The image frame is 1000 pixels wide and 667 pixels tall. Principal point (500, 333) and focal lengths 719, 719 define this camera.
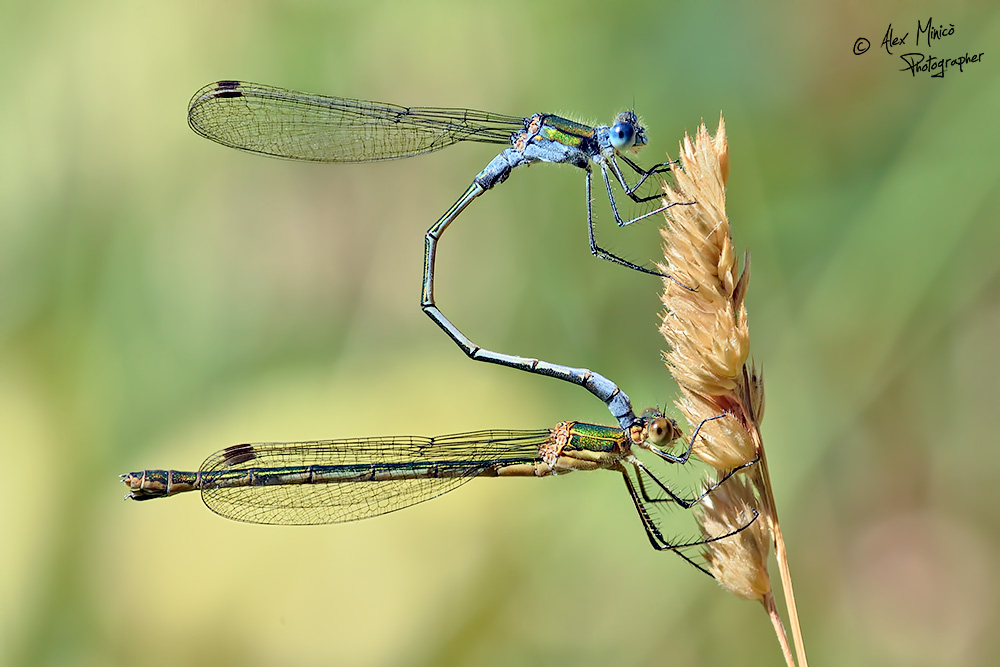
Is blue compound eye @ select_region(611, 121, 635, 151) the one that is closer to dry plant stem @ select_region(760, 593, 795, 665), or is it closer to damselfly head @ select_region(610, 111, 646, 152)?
damselfly head @ select_region(610, 111, 646, 152)

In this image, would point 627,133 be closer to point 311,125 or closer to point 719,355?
point 719,355

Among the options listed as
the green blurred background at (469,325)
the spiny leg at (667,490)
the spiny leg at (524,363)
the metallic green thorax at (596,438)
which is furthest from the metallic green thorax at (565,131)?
the spiny leg at (667,490)

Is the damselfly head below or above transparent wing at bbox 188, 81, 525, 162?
below

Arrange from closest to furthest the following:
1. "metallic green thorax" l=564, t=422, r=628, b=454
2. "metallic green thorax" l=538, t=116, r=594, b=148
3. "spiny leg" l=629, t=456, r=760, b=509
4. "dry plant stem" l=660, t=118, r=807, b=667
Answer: "dry plant stem" l=660, t=118, r=807, b=667 < "spiny leg" l=629, t=456, r=760, b=509 < "metallic green thorax" l=564, t=422, r=628, b=454 < "metallic green thorax" l=538, t=116, r=594, b=148

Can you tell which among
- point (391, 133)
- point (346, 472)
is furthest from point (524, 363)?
point (391, 133)

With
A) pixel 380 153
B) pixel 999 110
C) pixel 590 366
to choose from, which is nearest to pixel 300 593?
pixel 590 366

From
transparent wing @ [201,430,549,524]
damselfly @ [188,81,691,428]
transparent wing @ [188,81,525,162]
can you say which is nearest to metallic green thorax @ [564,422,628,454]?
transparent wing @ [201,430,549,524]

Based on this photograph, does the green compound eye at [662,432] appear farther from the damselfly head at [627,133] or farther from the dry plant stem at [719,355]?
the damselfly head at [627,133]

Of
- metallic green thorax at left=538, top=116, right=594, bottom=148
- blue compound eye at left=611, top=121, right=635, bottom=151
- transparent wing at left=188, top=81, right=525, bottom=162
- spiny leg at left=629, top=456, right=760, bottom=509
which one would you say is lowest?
spiny leg at left=629, top=456, right=760, bottom=509

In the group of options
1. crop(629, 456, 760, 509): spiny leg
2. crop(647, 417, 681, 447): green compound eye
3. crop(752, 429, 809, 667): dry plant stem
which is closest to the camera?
crop(752, 429, 809, 667): dry plant stem

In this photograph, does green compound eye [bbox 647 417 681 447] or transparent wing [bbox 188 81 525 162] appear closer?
green compound eye [bbox 647 417 681 447]
